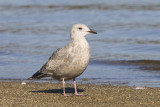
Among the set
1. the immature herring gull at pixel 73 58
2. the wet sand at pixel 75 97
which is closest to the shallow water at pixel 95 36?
the wet sand at pixel 75 97

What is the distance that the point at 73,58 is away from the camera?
8445 mm

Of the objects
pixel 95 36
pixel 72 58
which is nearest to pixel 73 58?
pixel 72 58

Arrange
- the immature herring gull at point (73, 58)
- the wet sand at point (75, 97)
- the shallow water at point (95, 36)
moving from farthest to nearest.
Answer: the shallow water at point (95, 36) < the immature herring gull at point (73, 58) < the wet sand at point (75, 97)

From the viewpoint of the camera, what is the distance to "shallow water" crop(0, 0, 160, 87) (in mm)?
12008

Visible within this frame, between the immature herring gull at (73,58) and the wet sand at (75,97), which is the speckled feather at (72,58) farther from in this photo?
the wet sand at (75,97)

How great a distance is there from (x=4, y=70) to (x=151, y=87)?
4.13m

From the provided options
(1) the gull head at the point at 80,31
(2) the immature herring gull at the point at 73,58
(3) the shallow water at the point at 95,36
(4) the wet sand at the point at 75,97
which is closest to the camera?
(4) the wet sand at the point at 75,97

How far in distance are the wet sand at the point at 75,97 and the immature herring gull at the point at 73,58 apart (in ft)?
1.41

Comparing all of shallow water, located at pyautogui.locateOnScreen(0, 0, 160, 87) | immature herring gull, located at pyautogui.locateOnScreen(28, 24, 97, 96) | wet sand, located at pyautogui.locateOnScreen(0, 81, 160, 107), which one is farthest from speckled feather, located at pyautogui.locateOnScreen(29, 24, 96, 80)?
shallow water, located at pyautogui.locateOnScreen(0, 0, 160, 87)

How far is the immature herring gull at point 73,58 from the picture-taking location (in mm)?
8406

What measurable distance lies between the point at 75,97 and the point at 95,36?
30.2 ft

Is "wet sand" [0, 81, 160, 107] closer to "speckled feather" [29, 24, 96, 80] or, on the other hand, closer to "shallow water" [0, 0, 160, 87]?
"speckled feather" [29, 24, 96, 80]

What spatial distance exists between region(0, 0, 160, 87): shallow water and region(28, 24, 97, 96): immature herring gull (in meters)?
2.14

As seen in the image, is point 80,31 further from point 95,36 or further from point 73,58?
point 95,36
